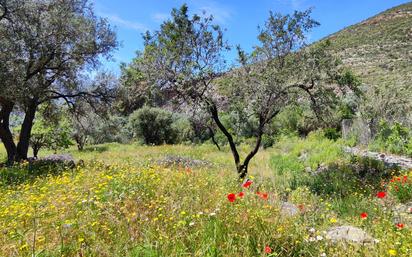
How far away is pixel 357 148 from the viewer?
15.5m

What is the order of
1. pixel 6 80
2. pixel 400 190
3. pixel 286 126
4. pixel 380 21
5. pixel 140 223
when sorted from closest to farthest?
pixel 140 223 < pixel 400 190 < pixel 6 80 < pixel 286 126 < pixel 380 21

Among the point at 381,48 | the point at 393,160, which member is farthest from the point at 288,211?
the point at 381,48

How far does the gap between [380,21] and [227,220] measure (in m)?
74.5

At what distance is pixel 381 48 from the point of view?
4859 centimetres

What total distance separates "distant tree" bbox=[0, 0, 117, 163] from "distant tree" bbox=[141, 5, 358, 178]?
156 inches

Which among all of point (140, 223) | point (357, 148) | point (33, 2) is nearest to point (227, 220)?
point (140, 223)

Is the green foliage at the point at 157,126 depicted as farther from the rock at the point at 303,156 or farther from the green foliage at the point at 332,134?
the rock at the point at 303,156

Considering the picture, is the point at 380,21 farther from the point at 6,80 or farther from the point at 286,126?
the point at 6,80

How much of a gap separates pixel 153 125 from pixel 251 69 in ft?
71.0

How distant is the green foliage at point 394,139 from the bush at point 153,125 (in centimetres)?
1908

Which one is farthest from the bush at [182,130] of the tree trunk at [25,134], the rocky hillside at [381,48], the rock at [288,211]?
the rock at [288,211]

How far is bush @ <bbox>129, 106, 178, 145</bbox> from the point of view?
31297 mm

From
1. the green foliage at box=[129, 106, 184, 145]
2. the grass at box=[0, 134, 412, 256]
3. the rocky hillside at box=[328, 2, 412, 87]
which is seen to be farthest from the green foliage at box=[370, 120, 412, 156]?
the green foliage at box=[129, 106, 184, 145]

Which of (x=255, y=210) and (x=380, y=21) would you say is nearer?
(x=255, y=210)
